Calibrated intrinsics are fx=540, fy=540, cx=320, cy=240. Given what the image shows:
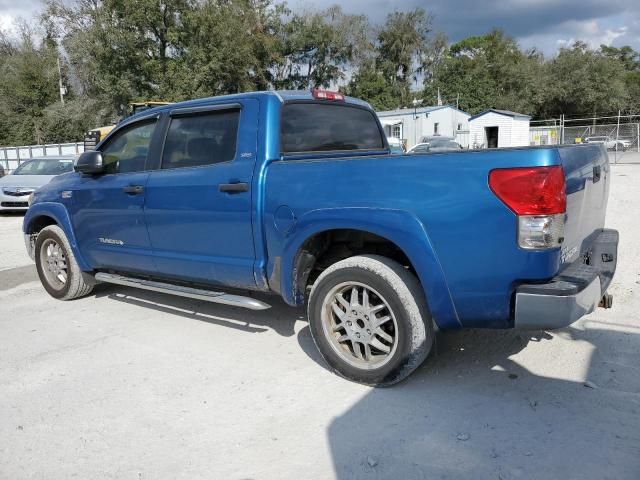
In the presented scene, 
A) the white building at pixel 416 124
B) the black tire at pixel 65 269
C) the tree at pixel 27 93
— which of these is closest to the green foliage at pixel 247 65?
the tree at pixel 27 93

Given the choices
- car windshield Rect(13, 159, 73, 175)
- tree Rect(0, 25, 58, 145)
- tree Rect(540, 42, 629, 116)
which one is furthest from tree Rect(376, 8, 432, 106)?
car windshield Rect(13, 159, 73, 175)

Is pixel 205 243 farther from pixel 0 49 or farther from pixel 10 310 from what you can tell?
pixel 0 49

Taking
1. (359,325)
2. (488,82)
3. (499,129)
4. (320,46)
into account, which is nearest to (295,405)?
(359,325)

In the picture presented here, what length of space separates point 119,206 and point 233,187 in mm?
1543

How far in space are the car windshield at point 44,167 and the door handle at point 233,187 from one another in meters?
12.9

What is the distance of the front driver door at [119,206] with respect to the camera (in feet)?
15.7

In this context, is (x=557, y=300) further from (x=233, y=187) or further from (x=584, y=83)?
(x=584, y=83)

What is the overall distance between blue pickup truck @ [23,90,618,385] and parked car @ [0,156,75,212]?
10.1 metres

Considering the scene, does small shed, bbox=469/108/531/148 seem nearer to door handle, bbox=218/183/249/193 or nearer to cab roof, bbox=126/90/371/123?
cab roof, bbox=126/90/371/123

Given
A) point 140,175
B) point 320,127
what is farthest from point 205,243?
point 320,127

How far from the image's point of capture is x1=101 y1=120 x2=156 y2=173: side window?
4.85m

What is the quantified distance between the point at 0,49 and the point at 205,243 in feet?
201

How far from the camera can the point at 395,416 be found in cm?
320

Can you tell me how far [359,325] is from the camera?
3.57 meters
